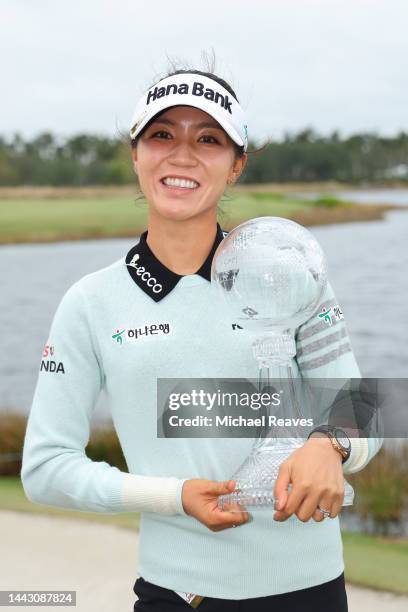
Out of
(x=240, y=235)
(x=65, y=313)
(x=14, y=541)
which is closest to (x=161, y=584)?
(x=65, y=313)

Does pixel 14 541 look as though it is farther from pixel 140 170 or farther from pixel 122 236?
pixel 122 236

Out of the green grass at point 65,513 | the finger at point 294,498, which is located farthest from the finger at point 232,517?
the green grass at point 65,513

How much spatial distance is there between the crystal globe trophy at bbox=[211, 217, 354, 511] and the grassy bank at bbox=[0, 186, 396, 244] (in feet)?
94.9

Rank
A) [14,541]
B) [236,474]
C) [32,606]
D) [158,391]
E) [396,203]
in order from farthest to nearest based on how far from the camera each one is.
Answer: [396,203]
[14,541]
[32,606]
[158,391]
[236,474]

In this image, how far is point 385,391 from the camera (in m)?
1.79

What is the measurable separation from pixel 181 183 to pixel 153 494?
1.84 ft

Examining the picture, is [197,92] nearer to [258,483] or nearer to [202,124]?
[202,124]

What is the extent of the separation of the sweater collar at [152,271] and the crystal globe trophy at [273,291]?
0.11 m

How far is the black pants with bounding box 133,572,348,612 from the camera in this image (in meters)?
1.75

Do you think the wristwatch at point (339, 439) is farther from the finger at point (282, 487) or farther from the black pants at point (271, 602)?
the black pants at point (271, 602)

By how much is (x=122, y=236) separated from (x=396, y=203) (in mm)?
12698

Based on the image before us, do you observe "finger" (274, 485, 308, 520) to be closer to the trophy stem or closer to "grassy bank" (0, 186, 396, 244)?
the trophy stem

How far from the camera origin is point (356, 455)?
1.62 meters

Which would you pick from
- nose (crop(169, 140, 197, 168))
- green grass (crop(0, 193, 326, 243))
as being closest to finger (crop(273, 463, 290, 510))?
nose (crop(169, 140, 197, 168))
